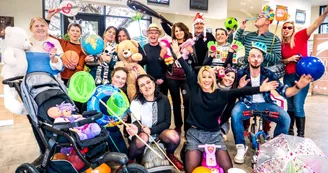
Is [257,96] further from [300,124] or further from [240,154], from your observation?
[300,124]

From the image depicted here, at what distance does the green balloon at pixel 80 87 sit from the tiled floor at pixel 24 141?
39.0 inches

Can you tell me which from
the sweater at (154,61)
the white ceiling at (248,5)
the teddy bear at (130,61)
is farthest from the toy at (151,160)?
the white ceiling at (248,5)

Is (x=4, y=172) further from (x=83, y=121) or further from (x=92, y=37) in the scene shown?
(x=92, y=37)

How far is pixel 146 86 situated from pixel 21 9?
5436 mm

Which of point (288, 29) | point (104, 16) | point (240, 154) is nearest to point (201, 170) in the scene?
point (240, 154)

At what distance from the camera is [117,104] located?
2082 millimetres

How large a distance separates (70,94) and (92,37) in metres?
0.71

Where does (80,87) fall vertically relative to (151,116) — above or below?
above

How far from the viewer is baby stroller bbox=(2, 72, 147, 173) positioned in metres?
1.71

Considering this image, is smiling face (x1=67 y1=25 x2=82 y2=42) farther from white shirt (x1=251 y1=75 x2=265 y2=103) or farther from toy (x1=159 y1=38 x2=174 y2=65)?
white shirt (x1=251 y1=75 x2=265 y2=103)

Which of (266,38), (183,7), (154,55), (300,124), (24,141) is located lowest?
(24,141)

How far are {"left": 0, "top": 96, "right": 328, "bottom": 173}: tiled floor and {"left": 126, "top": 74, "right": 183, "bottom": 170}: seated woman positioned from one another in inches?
27.5

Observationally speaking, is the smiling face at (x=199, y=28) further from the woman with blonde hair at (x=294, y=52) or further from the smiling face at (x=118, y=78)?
the smiling face at (x=118, y=78)

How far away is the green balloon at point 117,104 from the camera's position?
2.06 meters
